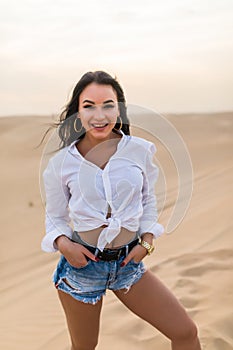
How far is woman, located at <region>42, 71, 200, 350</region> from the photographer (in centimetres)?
225

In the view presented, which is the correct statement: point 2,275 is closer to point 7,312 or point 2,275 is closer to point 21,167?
point 7,312

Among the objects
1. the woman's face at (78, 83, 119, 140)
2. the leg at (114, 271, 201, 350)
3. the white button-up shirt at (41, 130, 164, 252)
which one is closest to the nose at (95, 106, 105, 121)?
the woman's face at (78, 83, 119, 140)

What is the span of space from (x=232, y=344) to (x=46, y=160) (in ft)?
5.73

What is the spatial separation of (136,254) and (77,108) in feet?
1.93

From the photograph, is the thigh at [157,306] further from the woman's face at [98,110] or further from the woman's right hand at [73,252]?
the woman's face at [98,110]

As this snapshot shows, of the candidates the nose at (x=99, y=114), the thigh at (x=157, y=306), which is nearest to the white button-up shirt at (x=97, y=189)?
the nose at (x=99, y=114)

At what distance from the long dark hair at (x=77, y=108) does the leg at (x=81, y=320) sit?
597 millimetres

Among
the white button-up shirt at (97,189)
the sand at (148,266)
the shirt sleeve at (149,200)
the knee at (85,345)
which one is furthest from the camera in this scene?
the sand at (148,266)

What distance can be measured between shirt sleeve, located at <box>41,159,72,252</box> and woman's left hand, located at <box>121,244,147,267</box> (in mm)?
228

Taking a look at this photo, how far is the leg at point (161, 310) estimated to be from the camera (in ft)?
7.80

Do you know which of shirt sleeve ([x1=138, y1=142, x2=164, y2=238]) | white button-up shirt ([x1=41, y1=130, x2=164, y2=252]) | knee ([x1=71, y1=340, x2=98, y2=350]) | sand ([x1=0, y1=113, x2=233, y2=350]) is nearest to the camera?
white button-up shirt ([x1=41, y1=130, x2=164, y2=252])

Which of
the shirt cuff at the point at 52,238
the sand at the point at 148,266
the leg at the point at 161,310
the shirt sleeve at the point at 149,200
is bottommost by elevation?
the sand at the point at 148,266

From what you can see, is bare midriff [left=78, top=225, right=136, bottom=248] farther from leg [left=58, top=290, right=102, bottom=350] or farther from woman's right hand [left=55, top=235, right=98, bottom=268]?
leg [left=58, top=290, right=102, bottom=350]

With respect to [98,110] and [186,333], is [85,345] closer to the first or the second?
[186,333]
